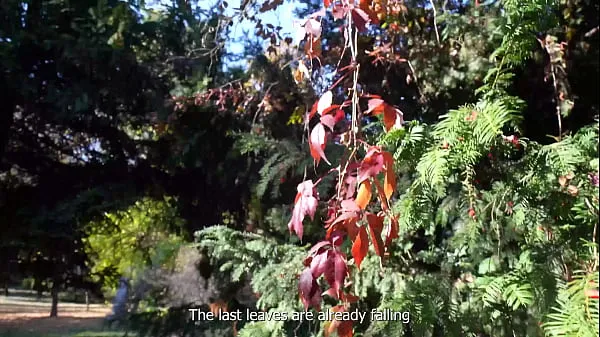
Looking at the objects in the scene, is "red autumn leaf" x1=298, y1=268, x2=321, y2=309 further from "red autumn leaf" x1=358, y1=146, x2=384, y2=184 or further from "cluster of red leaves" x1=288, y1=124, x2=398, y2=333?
"red autumn leaf" x1=358, y1=146, x2=384, y2=184

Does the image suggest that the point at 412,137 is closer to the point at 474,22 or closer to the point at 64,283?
the point at 474,22

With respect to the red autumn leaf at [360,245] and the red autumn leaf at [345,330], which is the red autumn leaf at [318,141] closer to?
the red autumn leaf at [360,245]

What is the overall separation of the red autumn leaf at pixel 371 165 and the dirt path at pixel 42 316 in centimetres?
444

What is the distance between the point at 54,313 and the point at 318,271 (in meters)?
6.71

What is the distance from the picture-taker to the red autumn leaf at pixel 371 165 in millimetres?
823

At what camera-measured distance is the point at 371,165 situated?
84cm

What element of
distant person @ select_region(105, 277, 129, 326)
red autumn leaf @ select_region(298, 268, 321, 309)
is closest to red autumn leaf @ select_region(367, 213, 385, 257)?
red autumn leaf @ select_region(298, 268, 321, 309)

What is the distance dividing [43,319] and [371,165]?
6885 millimetres

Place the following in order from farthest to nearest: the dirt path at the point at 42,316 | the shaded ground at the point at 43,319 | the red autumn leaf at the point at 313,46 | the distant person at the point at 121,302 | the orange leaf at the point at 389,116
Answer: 1. the dirt path at the point at 42,316
2. the shaded ground at the point at 43,319
3. the distant person at the point at 121,302
4. the red autumn leaf at the point at 313,46
5. the orange leaf at the point at 389,116

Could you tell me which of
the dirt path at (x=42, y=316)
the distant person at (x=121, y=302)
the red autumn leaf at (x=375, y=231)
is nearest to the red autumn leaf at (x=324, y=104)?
the red autumn leaf at (x=375, y=231)

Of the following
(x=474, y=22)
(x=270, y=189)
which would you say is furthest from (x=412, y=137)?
(x=270, y=189)

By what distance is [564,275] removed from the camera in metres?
1.08

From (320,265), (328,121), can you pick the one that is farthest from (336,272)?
(328,121)

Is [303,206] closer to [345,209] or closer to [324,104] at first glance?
[345,209]
